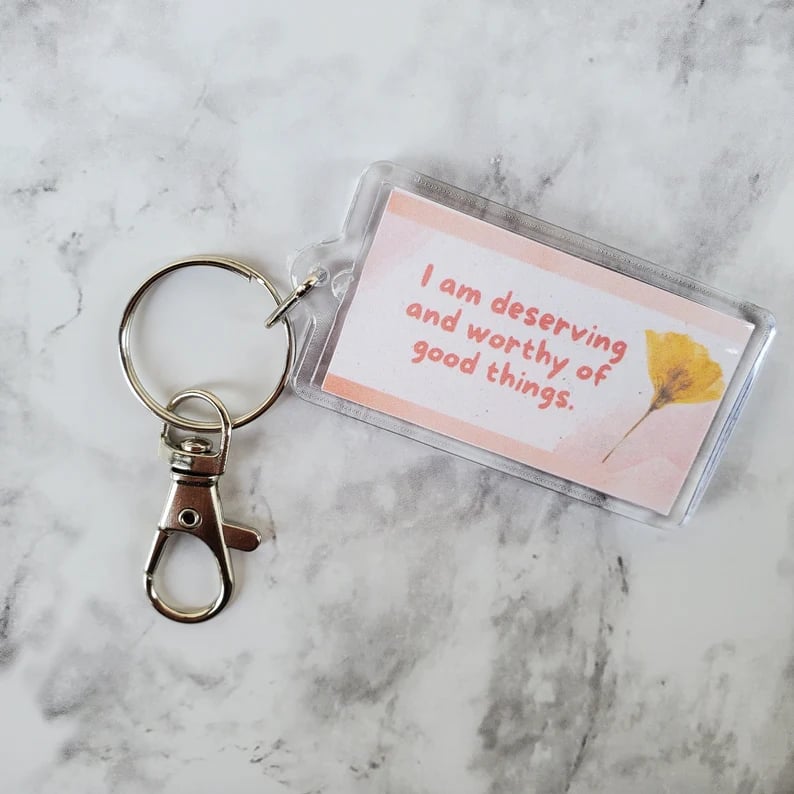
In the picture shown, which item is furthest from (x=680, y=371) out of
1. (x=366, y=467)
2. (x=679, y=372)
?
(x=366, y=467)

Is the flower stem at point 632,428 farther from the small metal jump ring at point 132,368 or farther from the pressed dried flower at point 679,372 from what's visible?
the small metal jump ring at point 132,368

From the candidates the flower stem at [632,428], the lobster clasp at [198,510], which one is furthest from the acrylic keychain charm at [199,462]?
the flower stem at [632,428]

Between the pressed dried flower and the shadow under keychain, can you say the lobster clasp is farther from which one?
the pressed dried flower

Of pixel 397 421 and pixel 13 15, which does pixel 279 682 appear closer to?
pixel 397 421

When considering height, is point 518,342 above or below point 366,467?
above

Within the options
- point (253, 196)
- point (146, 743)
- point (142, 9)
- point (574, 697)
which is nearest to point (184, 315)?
point (253, 196)

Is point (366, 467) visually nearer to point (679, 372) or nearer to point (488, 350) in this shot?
point (488, 350)
